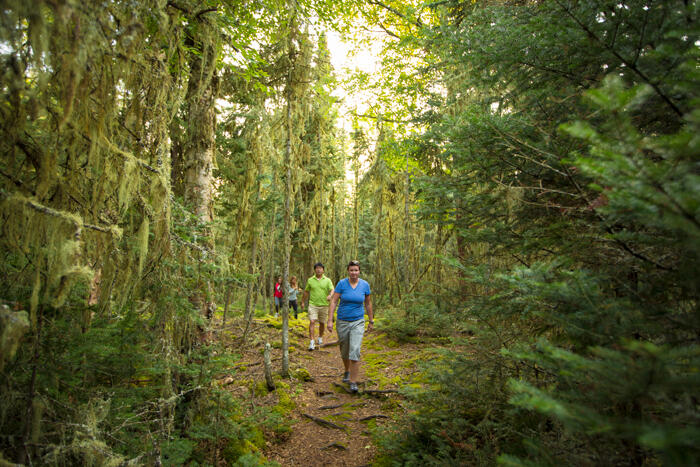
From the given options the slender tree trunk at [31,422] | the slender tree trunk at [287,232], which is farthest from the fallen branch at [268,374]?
the slender tree trunk at [31,422]

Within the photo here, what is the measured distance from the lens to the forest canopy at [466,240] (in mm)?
1406

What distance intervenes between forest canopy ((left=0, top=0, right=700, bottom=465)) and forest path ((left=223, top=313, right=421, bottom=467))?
416mm

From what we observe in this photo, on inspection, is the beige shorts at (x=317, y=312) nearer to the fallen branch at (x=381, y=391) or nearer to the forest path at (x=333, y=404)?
the forest path at (x=333, y=404)

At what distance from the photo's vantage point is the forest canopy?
4.61 ft

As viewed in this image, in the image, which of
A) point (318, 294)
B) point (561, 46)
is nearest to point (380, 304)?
point (318, 294)

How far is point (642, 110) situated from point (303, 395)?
18.8 feet

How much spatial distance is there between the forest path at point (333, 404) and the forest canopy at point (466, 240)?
416mm

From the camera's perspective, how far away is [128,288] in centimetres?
257

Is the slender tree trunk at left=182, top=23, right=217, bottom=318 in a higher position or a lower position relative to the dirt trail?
higher

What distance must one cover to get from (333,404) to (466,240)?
3569 mm

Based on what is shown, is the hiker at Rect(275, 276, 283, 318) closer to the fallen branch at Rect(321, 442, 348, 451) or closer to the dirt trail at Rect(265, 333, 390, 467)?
the dirt trail at Rect(265, 333, 390, 467)

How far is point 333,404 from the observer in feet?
17.4

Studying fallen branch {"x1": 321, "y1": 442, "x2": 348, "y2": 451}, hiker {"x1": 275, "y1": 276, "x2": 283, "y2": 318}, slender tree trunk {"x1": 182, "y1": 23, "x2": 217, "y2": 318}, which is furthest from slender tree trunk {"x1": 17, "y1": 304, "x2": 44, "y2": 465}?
hiker {"x1": 275, "y1": 276, "x2": 283, "y2": 318}

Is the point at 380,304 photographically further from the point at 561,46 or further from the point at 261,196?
the point at 561,46
